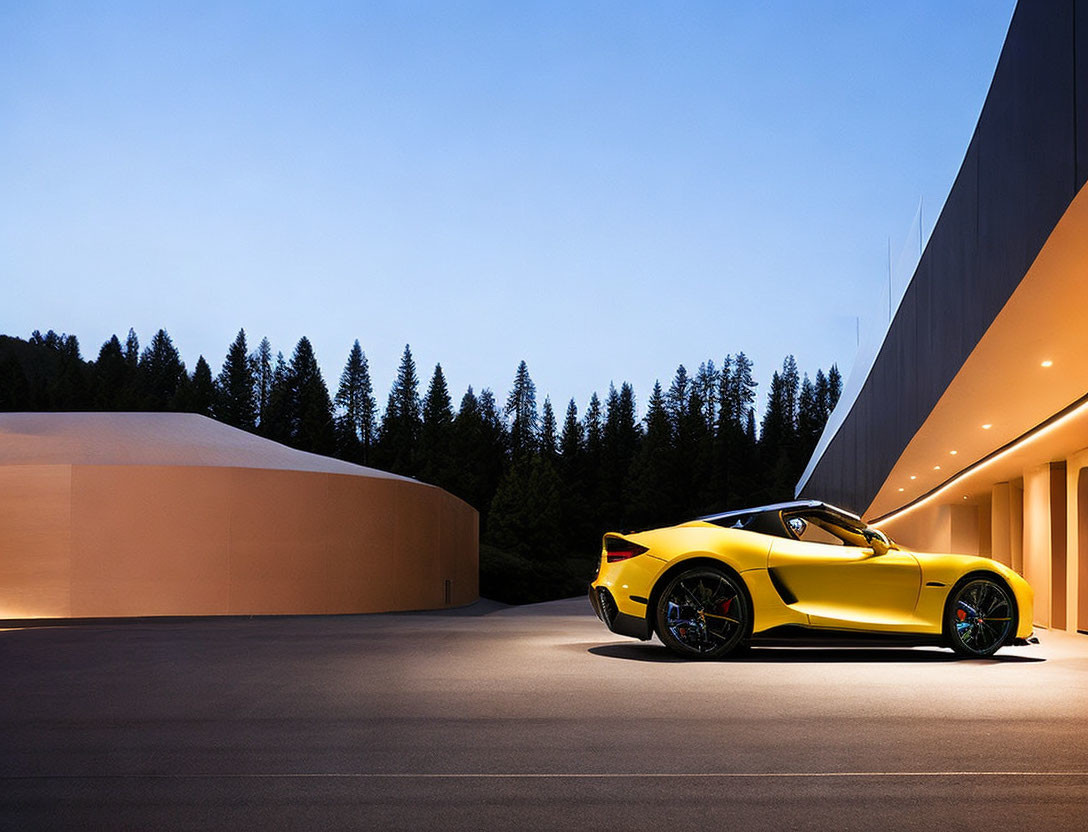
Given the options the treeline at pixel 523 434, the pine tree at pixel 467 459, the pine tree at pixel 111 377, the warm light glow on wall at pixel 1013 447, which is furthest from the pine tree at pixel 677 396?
the warm light glow on wall at pixel 1013 447

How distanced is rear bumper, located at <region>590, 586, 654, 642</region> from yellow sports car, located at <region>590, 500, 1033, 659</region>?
11 millimetres

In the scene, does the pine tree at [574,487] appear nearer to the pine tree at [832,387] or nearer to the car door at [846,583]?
the pine tree at [832,387]

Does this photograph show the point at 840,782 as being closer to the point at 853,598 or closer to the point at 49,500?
the point at 853,598

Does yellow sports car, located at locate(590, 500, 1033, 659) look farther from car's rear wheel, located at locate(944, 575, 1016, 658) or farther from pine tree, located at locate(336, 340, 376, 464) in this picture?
pine tree, located at locate(336, 340, 376, 464)

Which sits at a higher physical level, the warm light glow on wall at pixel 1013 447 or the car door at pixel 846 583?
the warm light glow on wall at pixel 1013 447

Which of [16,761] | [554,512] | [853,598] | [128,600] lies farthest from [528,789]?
[554,512]

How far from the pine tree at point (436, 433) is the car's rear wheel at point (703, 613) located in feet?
360

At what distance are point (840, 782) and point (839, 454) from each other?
100ft

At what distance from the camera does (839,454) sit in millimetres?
34281

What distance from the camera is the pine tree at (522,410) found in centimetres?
14850

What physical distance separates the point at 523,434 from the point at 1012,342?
455 ft

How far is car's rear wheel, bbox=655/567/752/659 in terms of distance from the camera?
10.1m

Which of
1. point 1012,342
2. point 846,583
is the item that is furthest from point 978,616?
point 1012,342

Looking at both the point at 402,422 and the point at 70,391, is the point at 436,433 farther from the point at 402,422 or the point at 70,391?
the point at 70,391
